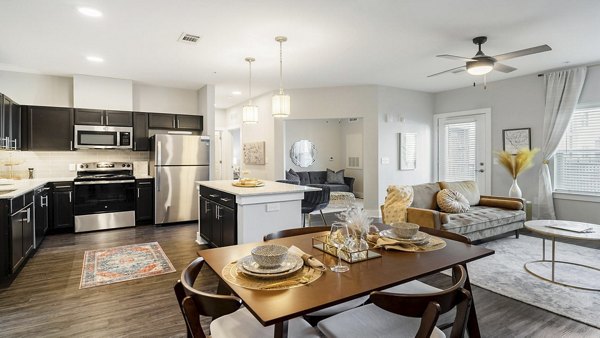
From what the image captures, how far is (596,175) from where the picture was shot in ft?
17.1

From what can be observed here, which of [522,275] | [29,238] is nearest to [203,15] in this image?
[29,238]

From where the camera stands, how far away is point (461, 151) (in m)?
7.13

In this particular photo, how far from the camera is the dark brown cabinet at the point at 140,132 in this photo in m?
6.06

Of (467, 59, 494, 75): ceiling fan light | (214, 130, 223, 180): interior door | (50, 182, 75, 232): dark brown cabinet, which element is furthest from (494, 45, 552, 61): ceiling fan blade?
(214, 130, 223, 180): interior door

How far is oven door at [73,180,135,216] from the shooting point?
5.32 meters

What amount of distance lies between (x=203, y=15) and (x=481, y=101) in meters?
5.84

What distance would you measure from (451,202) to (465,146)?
3092mm

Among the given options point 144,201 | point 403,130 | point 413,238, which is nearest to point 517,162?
point 403,130

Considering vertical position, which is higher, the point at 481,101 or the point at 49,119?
the point at 481,101

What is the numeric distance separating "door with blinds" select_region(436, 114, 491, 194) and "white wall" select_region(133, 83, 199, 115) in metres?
5.64

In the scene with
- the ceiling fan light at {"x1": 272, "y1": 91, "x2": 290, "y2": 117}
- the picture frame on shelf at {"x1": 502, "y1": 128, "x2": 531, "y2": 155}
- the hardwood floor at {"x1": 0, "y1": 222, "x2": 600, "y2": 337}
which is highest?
the ceiling fan light at {"x1": 272, "y1": 91, "x2": 290, "y2": 117}

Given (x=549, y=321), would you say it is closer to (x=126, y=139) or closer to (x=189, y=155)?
(x=189, y=155)

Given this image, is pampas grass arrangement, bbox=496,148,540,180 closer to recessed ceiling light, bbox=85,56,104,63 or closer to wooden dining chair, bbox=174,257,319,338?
wooden dining chair, bbox=174,257,319,338

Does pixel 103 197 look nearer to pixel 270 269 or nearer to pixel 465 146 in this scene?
pixel 270 269
